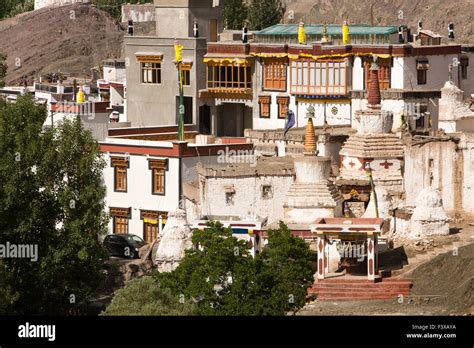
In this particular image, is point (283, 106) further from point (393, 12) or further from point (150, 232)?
point (393, 12)

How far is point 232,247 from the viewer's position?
206 feet

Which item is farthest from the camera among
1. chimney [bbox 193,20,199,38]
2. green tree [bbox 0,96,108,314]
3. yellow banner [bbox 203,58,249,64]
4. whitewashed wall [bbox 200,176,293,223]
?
chimney [bbox 193,20,199,38]

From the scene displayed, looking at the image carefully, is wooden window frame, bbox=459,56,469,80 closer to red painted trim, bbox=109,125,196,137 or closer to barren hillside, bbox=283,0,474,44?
red painted trim, bbox=109,125,196,137

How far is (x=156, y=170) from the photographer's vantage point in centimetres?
8275

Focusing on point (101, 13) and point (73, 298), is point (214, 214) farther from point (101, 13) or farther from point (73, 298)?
point (101, 13)

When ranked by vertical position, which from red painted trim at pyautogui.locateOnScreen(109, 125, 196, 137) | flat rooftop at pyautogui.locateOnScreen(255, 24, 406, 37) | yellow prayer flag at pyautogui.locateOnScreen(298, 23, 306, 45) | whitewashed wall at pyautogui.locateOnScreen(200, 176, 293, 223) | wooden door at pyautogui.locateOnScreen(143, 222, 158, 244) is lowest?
wooden door at pyautogui.locateOnScreen(143, 222, 158, 244)

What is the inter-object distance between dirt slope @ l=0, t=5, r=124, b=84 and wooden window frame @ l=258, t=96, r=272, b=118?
61423mm

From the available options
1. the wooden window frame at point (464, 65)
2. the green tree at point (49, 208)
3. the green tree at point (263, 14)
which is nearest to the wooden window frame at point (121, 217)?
the green tree at point (49, 208)

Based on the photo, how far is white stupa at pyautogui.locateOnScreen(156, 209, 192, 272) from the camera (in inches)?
2749

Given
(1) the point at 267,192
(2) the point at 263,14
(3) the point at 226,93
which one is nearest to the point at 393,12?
(2) the point at 263,14

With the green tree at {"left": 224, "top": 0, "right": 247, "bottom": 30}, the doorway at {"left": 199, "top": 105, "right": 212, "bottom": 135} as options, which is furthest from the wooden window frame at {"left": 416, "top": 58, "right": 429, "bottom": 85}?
the green tree at {"left": 224, "top": 0, "right": 247, "bottom": 30}

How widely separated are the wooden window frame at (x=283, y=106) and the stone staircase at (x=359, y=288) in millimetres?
Answer: 36857

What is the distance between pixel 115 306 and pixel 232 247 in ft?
13.7

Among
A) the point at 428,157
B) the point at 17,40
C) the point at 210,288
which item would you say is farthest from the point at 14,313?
the point at 17,40
